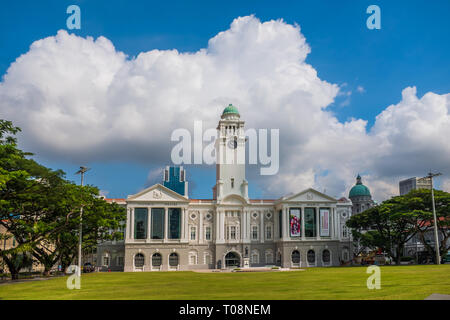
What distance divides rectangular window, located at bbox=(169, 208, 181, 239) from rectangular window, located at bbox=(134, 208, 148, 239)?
439cm

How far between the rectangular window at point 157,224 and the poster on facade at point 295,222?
77.8 feet

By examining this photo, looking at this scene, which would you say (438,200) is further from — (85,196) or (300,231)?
(85,196)

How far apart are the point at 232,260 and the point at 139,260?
17165mm

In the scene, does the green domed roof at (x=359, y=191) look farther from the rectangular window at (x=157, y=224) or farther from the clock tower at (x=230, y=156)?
the rectangular window at (x=157, y=224)

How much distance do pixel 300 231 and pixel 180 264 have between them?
2299 cm

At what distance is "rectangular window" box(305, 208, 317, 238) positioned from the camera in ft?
266

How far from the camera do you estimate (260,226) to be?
83.2m

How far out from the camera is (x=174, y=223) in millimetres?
76938

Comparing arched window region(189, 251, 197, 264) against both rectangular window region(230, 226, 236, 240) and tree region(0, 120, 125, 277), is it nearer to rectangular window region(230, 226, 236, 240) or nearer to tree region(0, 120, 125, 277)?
rectangular window region(230, 226, 236, 240)

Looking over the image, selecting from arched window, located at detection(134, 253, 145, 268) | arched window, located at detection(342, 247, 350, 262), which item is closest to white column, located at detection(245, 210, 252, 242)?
arched window, located at detection(342, 247, 350, 262)

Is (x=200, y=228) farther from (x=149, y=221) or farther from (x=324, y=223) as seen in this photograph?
(x=324, y=223)

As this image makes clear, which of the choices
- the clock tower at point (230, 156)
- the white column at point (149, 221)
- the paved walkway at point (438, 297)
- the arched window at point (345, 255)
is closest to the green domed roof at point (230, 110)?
the clock tower at point (230, 156)

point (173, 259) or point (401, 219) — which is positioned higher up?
point (401, 219)

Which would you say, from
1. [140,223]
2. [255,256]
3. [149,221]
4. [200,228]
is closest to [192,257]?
[200,228]
